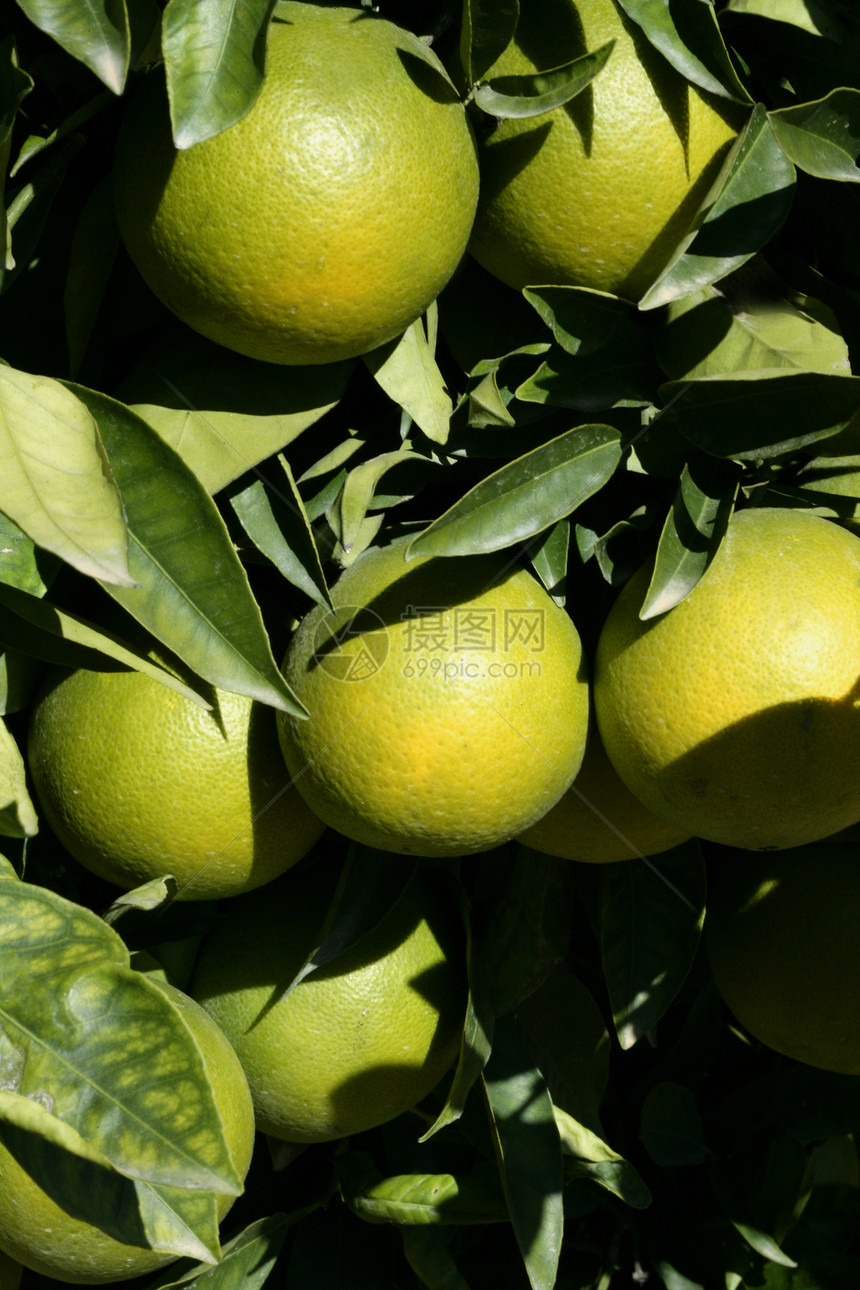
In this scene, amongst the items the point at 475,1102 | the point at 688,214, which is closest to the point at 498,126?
the point at 688,214

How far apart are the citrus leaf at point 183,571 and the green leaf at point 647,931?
471 millimetres

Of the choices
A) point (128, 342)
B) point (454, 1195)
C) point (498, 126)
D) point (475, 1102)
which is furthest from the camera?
point (475, 1102)

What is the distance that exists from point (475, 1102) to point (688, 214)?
3.16 feet

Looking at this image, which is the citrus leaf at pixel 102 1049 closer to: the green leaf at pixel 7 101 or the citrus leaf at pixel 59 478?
the citrus leaf at pixel 59 478

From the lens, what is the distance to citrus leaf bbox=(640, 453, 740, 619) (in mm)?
834

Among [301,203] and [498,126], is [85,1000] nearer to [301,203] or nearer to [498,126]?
[301,203]

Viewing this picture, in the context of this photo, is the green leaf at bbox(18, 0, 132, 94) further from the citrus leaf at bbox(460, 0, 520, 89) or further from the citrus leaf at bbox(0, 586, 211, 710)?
the citrus leaf at bbox(0, 586, 211, 710)

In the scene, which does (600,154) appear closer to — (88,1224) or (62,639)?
(62,639)

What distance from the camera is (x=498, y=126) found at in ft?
2.79

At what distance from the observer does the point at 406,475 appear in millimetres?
934

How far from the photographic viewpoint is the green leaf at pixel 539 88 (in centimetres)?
75

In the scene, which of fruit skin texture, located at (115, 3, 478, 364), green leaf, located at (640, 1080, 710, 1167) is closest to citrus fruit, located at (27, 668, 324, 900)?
fruit skin texture, located at (115, 3, 478, 364)

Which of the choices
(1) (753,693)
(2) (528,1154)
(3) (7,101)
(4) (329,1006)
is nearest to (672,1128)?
(2) (528,1154)

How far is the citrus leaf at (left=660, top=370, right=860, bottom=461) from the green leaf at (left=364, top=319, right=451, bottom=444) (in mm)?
183
